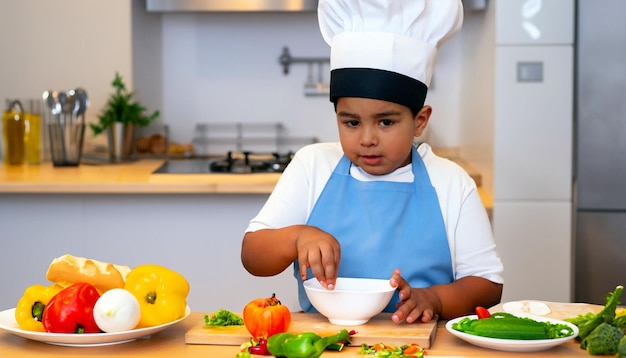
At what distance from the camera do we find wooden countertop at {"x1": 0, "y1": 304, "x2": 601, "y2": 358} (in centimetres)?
128

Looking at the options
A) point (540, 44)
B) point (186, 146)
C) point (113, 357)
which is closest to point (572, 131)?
point (540, 44)

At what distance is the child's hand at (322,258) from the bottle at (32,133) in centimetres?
210

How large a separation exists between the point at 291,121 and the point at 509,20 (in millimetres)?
1278

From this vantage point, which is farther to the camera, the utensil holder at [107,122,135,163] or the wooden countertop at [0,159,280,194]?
the utensil holder at [107,122,135,163]

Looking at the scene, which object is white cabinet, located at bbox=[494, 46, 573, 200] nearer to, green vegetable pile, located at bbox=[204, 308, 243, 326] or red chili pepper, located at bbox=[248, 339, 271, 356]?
green vegetable pile, located at bbox=[204, 308, 243, 326]

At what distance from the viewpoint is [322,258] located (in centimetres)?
138

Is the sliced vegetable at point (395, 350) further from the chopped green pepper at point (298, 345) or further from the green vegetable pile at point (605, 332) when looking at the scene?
the green vegetable pile at point (605, 332)

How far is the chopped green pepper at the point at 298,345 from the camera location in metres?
1.19

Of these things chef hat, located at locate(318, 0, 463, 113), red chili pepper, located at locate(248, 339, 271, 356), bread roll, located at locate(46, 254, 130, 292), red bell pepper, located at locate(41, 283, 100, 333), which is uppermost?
chef hat, located at locate(318, 0, 463, 113)

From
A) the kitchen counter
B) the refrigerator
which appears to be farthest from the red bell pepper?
the refrigerator

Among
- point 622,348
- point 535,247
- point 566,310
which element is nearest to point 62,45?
point 535,247

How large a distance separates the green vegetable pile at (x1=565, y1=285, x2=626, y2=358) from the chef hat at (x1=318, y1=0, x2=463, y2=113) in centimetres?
48

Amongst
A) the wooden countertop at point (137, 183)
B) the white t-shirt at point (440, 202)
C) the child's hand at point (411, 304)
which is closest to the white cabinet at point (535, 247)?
the wooden countertop at point (137, 183)

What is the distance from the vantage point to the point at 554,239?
2.80 meters
